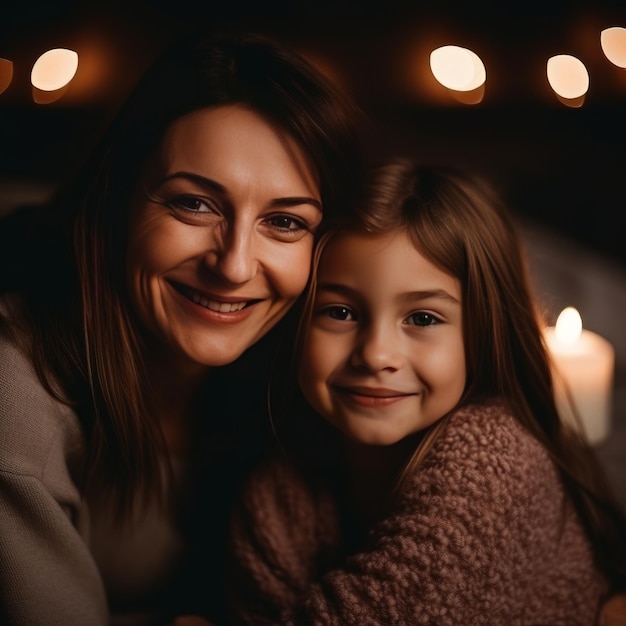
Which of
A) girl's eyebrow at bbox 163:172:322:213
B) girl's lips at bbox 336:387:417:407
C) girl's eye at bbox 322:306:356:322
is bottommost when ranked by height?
girl's lips at bbox 336:387:417:407

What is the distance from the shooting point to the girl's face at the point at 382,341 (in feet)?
2.05

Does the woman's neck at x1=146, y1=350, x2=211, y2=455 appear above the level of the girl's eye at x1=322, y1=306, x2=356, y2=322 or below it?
below

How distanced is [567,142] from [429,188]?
0.14m

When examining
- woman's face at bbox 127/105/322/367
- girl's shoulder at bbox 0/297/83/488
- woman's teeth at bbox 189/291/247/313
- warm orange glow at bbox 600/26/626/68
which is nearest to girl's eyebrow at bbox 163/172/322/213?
woman's face at bbox 127/105/322/367

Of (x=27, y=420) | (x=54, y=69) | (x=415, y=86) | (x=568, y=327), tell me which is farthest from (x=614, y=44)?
(x=27, y=420)

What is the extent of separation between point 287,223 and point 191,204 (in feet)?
0.28

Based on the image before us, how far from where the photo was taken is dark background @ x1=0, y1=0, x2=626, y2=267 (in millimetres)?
605

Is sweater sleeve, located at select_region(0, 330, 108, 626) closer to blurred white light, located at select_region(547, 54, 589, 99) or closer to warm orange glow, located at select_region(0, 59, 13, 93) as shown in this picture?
warm orange glow, located at select_region(0, 59, 13, 93)

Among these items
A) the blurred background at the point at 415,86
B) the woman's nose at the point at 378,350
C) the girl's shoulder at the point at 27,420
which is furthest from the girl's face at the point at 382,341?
the girl's shoulder at the point at 27,420

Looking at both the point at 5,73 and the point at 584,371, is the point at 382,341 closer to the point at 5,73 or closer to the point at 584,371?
the point at 584,371

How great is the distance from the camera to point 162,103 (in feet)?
1.92

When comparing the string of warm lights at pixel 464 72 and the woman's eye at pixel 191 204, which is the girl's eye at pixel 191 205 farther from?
the string of warm lights at pixel 464 72

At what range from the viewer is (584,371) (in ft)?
2.60

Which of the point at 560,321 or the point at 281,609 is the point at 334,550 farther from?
the point at 560,321
